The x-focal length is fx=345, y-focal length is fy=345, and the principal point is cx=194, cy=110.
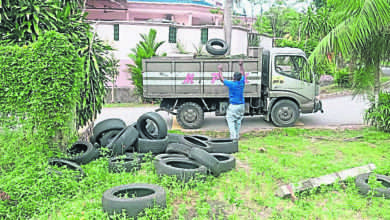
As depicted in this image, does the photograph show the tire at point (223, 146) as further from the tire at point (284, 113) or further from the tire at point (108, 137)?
the tire at point (284, 113)

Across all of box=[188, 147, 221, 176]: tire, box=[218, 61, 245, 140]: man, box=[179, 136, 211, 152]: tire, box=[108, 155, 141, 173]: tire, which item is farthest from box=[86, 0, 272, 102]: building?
box=[188, 147, 221, 176]: tire

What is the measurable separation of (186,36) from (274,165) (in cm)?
1243

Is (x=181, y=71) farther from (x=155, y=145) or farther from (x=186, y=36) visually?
(x=186, y=36)

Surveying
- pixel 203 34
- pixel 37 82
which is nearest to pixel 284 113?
pixel 37 82

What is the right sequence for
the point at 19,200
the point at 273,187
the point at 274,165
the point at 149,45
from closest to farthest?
the point at 19,200 → the point at 273,187 → the point at 274,165 → the point at 149,45

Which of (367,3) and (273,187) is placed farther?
(367,3)

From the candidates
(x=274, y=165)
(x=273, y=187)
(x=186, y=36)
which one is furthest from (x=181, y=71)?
(x=186, y=36)

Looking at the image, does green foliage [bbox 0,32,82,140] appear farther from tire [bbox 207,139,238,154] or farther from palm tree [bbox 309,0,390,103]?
palm tree [bbox 309,0,390,103]

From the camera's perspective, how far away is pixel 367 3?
6656mm

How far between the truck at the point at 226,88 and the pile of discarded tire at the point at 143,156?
205 cm

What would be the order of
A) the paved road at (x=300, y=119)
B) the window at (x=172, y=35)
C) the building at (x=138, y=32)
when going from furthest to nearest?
the window at (x=172, y=35), the building at (x=138, y=32), the paved road at (x=300, y=119)

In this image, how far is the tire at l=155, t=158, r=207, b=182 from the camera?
17.1 ft

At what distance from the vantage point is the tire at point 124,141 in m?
6.49

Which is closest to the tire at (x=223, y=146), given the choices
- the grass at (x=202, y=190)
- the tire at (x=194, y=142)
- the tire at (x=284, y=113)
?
the tire at (x=194, y=142)
